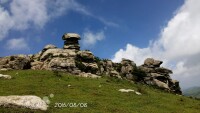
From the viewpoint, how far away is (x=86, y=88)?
58219mm

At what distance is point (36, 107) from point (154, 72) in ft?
257

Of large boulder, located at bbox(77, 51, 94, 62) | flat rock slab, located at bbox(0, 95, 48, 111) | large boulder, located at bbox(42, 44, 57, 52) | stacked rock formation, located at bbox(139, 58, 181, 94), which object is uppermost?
large boulder, located at bbox(42, 44, 57, 52)

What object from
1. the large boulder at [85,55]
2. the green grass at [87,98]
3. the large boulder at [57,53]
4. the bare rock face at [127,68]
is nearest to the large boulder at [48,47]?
the large boulder at [57,53]

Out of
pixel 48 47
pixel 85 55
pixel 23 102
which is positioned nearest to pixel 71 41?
pixel 48 47

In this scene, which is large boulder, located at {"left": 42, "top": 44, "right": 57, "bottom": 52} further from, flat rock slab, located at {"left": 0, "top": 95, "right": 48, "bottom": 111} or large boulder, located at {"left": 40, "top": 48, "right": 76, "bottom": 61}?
flat rock slab, located at {"left": 0, "top": 95, "right": 48, "bottom": 111}

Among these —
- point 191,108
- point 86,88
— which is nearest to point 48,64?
point 86,88

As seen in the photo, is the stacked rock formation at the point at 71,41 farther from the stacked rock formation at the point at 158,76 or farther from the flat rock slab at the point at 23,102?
the flat rock slab at the point at 23,102

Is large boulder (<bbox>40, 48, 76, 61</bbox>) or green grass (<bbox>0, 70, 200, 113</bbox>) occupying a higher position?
large boulder (<bbox>40, 48, 76, 61</bbox>)

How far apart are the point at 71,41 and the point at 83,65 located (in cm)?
1558

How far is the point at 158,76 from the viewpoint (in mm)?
104938

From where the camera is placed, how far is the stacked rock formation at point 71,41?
3923 inches

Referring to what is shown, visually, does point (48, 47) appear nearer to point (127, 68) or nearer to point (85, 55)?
point (85, 55)

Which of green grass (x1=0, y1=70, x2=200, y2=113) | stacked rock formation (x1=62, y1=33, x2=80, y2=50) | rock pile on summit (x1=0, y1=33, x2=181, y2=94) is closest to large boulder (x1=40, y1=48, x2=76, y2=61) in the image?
rock pile on summit (x1=0, y1=33, x2=181, y2=94)

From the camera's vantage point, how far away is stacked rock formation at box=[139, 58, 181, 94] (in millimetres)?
102188
